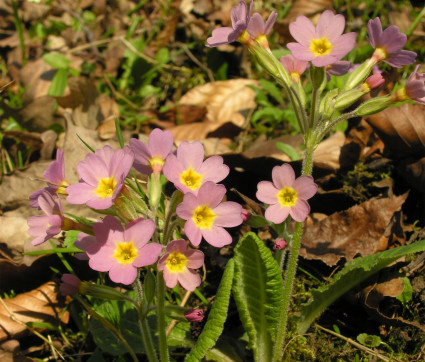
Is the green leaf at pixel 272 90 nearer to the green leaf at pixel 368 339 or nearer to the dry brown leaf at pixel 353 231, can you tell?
the dry brown leaf at pixel 353 231

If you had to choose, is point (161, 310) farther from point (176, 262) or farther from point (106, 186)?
point (106, 186)

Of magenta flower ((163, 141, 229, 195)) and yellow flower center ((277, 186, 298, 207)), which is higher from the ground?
magenta flower ((163, 141, 229, 195))

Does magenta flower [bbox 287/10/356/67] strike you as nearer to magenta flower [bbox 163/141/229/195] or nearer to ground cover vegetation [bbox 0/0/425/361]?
ground cover vegetation [bbox 0/0/425/361]

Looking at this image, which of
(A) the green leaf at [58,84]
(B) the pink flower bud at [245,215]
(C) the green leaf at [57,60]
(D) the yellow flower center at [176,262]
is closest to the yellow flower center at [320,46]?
(B) the pink flower bud at [245,215]

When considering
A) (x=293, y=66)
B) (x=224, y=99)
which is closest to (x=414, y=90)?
(x=293, y=66)

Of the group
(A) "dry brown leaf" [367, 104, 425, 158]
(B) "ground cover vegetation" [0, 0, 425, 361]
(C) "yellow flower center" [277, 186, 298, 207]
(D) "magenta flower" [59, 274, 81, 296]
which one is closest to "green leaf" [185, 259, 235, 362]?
(B) "ground cover vegetation" [0, 0, 425, 361]

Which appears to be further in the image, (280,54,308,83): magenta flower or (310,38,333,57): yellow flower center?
(280,54,308,83): magenta flower

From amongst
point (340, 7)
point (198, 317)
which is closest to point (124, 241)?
point (198, 317)

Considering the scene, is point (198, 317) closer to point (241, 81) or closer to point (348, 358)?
point (348, 358)
